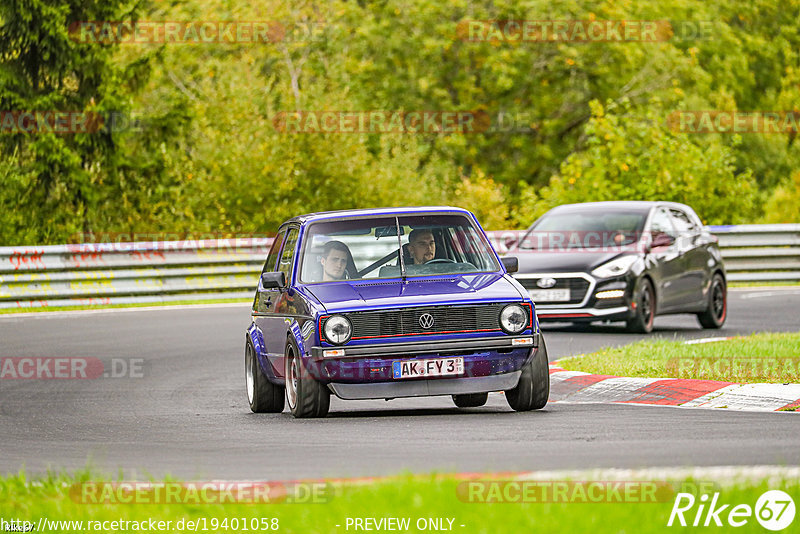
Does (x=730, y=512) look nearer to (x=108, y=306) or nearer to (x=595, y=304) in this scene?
(x=595, y=304)

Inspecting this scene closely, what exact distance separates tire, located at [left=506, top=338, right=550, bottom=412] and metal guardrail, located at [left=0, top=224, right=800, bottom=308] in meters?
13.4

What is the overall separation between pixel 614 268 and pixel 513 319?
816 centimetres

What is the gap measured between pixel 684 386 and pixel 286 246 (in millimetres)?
3488

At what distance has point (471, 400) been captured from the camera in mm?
12352

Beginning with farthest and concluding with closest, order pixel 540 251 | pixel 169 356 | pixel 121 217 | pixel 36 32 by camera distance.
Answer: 1. pixel 121 217
2. pixel 36 32
3. pixel 540 251
4. pixel 169 356

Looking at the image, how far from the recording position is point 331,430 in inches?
400

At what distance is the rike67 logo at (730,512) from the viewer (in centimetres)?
604

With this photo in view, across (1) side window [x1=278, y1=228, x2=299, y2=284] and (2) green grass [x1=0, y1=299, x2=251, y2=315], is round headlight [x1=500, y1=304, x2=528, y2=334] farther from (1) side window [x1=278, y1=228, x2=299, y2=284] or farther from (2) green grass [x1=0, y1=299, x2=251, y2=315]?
(2) green grass [x1=0, y1=299, x2=251, y2=315]

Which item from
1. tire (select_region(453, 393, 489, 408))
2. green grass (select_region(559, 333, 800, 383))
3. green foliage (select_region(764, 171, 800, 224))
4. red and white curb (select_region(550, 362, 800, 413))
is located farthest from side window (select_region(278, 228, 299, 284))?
green foliage (select_region(764, 171, 800, 224))

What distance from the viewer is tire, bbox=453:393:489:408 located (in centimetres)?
1228

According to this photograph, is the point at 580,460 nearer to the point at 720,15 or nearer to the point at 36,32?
the point at 36,32

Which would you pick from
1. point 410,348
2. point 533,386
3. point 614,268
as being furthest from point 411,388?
point 614,268

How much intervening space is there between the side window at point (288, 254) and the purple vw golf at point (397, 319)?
0.12 ft

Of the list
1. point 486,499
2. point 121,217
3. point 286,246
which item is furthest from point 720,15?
point 486,499
